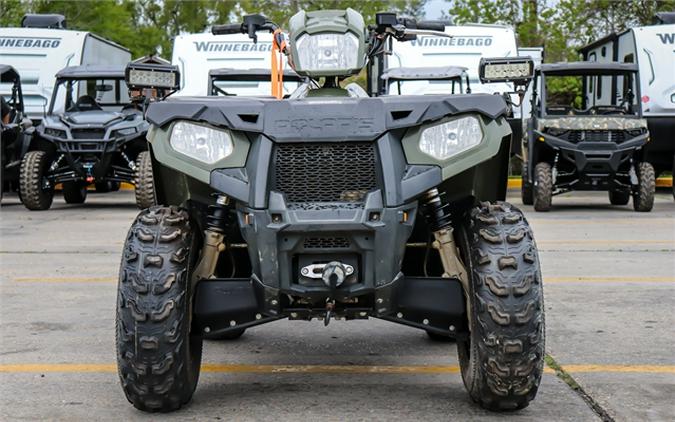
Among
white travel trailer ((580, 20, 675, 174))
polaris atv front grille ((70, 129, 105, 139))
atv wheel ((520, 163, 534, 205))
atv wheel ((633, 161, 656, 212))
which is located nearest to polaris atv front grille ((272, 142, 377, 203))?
atv wheel ((633, 161, 656, 212))

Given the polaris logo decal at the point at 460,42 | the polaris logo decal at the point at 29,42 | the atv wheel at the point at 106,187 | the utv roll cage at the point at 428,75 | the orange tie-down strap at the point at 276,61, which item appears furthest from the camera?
the polaris logo decal at the point at 29,42

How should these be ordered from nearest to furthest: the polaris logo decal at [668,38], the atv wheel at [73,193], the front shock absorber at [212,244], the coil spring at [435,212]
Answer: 1. the coil spring at [435,212]
2. the front shock absorber at [212,244]
3. the atv wheel at [73,193]
4. the polaris logo decal at [668,38]

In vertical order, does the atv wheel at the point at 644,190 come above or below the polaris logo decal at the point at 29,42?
below

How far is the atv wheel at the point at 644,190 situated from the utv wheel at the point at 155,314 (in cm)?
1253

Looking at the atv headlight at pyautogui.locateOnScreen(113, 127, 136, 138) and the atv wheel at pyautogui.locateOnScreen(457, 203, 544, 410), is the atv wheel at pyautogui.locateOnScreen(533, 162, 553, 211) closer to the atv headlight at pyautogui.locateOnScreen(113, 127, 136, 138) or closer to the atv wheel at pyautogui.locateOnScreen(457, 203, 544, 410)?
the atv headlight at pyautogui.locateOnScreen(113, 127, 136, 138)

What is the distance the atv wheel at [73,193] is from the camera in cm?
1848

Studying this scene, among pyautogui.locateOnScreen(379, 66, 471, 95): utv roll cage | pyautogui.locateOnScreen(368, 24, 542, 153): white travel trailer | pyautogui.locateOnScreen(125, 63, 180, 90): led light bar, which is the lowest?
pyautogui.locateOnScreen(379, 66, 471, 95): utv roll cage

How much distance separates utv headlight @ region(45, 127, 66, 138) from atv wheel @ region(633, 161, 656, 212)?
8694 mm

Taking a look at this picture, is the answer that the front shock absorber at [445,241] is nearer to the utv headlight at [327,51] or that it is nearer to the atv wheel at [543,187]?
the utv headlight at [327,51]

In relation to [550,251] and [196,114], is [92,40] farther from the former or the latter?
[196,114]

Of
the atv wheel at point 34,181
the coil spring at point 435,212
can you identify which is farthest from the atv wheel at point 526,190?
the coil spring at point 435,212

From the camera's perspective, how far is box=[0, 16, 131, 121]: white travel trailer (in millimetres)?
21969

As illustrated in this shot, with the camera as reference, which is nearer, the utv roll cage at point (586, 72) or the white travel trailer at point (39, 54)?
the utv roll cage at point (586, 72)

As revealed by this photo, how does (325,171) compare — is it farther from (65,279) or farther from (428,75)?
(428,75)
